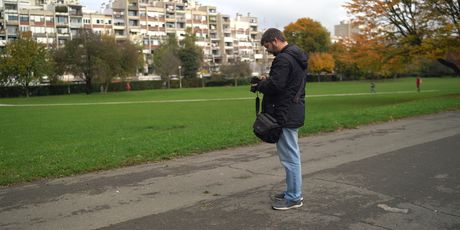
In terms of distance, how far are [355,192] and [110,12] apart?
13200cm

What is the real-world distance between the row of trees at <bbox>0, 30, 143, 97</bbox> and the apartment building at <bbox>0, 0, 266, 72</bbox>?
14.7m

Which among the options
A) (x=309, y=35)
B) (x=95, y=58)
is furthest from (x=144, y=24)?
(x=95, y=58)

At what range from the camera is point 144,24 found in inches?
5217

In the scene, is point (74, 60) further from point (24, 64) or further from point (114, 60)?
point (24, 64)

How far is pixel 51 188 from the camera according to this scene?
6992mm

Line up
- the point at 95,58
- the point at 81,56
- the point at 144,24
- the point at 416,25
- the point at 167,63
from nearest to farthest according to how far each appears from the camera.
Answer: the point at 416,25, the point at 95,58, the point at 81,56, the point at 167,63, the point at 144,24

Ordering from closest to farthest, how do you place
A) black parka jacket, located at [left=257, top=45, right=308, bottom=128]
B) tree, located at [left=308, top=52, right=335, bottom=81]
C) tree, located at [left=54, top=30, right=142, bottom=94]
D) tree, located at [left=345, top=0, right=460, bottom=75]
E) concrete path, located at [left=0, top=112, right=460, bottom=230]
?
concrete path, located at [left=0, top=112, right=460, bottom=230] < black parka jacket, located at [left=257, top=45, right=308, bottom=128] < tree, located at [left=345, top=0, right=460, bottom=75] < tree, located at [left=54, top=30, right=142, bottom=94] < tree, located at [left=308, top=52, right=335, bottom=81]

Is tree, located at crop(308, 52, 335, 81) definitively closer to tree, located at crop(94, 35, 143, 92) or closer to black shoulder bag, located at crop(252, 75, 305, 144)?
tree, located at crop(94, 35, 143, 92)

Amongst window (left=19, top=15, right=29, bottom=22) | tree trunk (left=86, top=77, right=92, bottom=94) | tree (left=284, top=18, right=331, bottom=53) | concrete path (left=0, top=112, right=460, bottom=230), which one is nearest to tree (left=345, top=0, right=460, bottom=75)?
concrete path (left=0, top=112, right=460, bottom=230)

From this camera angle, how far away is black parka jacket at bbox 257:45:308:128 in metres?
5.29

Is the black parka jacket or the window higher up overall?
the window

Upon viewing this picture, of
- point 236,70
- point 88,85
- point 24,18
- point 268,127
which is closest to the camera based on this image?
point 268,127

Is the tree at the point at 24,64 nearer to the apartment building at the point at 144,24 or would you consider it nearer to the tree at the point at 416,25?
the apartment building at the point at 144,24

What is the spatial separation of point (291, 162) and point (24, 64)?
76.7 meters
